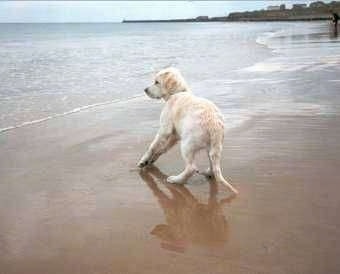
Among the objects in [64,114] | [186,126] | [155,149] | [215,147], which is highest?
[186,126]

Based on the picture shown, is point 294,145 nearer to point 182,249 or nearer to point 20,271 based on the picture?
point 182,249

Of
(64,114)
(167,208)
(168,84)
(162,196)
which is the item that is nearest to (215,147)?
(162,196)

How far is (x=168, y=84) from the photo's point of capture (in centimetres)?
652

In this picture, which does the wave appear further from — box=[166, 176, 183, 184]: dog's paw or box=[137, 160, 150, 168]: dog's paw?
box=[166, 176, 183, 184]: dog's paw

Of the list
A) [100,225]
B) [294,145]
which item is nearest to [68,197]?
[100,225]

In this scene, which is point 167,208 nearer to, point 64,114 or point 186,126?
point 186,126

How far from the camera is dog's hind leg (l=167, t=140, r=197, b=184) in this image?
578 cm

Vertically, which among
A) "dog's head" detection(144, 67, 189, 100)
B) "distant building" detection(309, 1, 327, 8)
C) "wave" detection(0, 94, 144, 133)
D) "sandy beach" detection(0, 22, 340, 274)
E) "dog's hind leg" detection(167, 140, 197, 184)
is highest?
"dog's head" detection(144, 67, 189, 100)

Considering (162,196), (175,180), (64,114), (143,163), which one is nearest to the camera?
(162,196)

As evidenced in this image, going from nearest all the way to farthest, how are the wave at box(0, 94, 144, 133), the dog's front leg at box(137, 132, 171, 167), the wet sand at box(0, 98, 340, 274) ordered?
the wet sand at box(0, 98, 340, 274)
the dog's front leg at box(137, 132, 171, 167)
the wave at box(0, 94, 144, 133)

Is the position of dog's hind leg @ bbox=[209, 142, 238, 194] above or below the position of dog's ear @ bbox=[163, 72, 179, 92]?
below

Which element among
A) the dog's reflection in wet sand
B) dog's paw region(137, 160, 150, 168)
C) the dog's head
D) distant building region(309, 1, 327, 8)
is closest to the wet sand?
the dog's reflection in wet sand

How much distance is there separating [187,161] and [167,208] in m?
0.76

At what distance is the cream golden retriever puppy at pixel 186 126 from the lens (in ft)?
18.6
